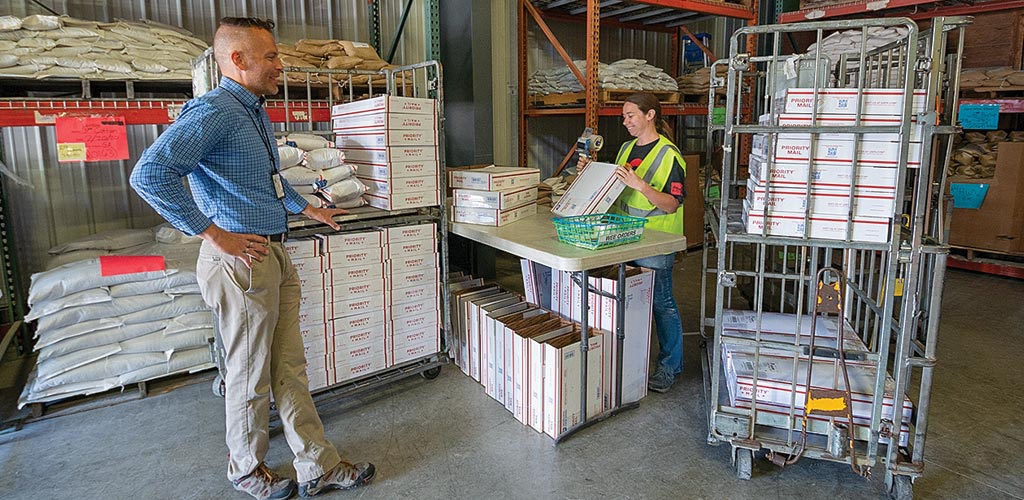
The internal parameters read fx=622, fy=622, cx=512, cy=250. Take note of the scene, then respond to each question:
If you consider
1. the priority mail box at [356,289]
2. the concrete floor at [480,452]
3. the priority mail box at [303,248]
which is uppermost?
the priority mail box at [303,248]

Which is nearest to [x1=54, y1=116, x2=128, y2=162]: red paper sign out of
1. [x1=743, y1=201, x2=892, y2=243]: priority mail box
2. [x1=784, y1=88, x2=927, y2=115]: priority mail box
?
[x1=743, y1=201, x2=892, y2=243]: priority mail box

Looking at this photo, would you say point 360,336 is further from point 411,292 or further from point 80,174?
point 80,174

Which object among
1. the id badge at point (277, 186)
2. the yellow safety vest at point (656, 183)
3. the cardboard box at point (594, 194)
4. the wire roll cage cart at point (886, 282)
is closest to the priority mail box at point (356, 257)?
the id badge at point (277, 186)

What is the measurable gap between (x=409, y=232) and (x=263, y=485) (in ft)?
5.39

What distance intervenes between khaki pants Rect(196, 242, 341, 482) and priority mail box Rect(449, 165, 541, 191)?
1.36m

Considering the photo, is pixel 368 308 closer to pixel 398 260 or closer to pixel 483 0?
pixel 398 260

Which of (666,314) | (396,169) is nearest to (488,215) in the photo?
(396,169)

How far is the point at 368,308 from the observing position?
3822 mm

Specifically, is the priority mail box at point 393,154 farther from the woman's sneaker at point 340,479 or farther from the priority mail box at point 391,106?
the woman's sneaker at point 340,479

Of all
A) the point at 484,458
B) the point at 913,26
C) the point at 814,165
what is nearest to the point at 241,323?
the point at 484,458

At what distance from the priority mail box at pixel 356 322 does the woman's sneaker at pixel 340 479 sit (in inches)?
34.6

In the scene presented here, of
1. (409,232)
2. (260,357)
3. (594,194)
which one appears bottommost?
(260,357)

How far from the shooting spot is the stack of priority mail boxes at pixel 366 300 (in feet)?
11.8

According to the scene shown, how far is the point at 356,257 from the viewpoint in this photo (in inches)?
146
